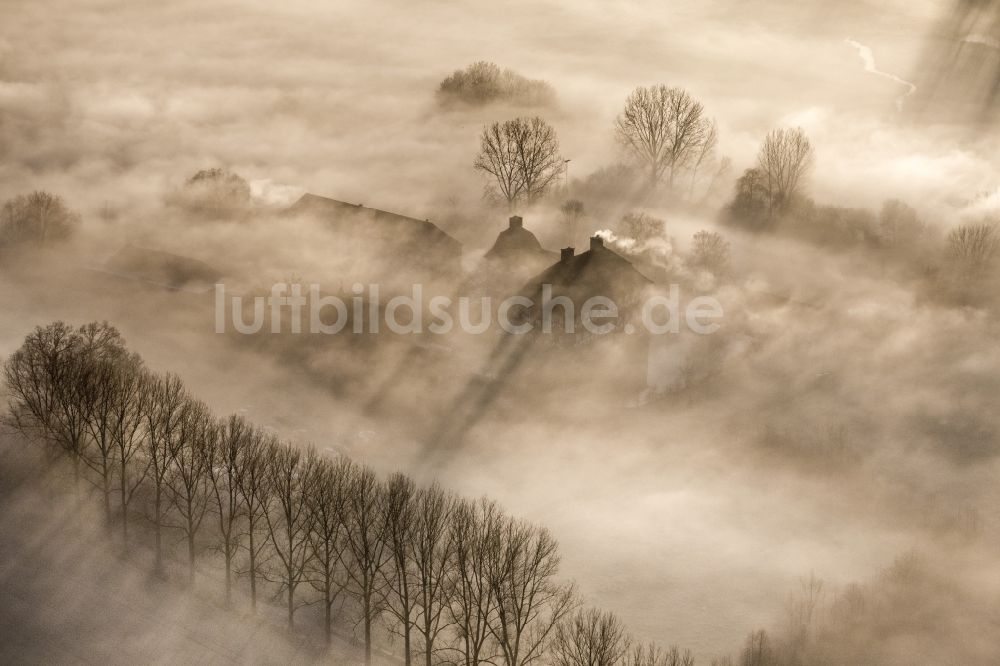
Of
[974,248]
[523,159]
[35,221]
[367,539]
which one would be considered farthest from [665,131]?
[367,539]

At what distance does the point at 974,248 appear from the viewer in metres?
120

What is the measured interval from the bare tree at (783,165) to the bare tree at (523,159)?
893 inches

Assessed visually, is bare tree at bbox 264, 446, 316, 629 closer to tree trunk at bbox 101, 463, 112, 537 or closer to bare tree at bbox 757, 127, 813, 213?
tree trunk at bbox 101, 463, 112, 537

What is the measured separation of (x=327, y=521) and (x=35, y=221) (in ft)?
235

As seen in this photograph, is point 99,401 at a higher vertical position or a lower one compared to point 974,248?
lower

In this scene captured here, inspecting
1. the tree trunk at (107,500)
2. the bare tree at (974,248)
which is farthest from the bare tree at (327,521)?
the bare tree at (974,248)

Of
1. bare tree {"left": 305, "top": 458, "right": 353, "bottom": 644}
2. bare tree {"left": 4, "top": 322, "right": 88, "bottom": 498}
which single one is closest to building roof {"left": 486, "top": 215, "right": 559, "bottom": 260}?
bare tree {"left": 4, "top": 322, "right": 88, "bottom": 498}

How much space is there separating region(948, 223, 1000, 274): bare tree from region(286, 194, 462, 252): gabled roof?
50232 millimetres

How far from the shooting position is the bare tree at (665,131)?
5064 inches

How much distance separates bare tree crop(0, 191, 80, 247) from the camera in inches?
4811

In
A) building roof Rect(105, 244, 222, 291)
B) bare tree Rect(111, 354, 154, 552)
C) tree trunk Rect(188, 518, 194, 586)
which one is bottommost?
tree trunk Rect(188, 518, 194, 586)

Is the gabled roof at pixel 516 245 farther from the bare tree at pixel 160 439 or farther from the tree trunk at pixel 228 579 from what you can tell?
the tree trunk at pixel 228 579

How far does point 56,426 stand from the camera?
77.7m

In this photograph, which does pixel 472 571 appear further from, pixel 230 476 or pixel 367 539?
pixel 230 476
